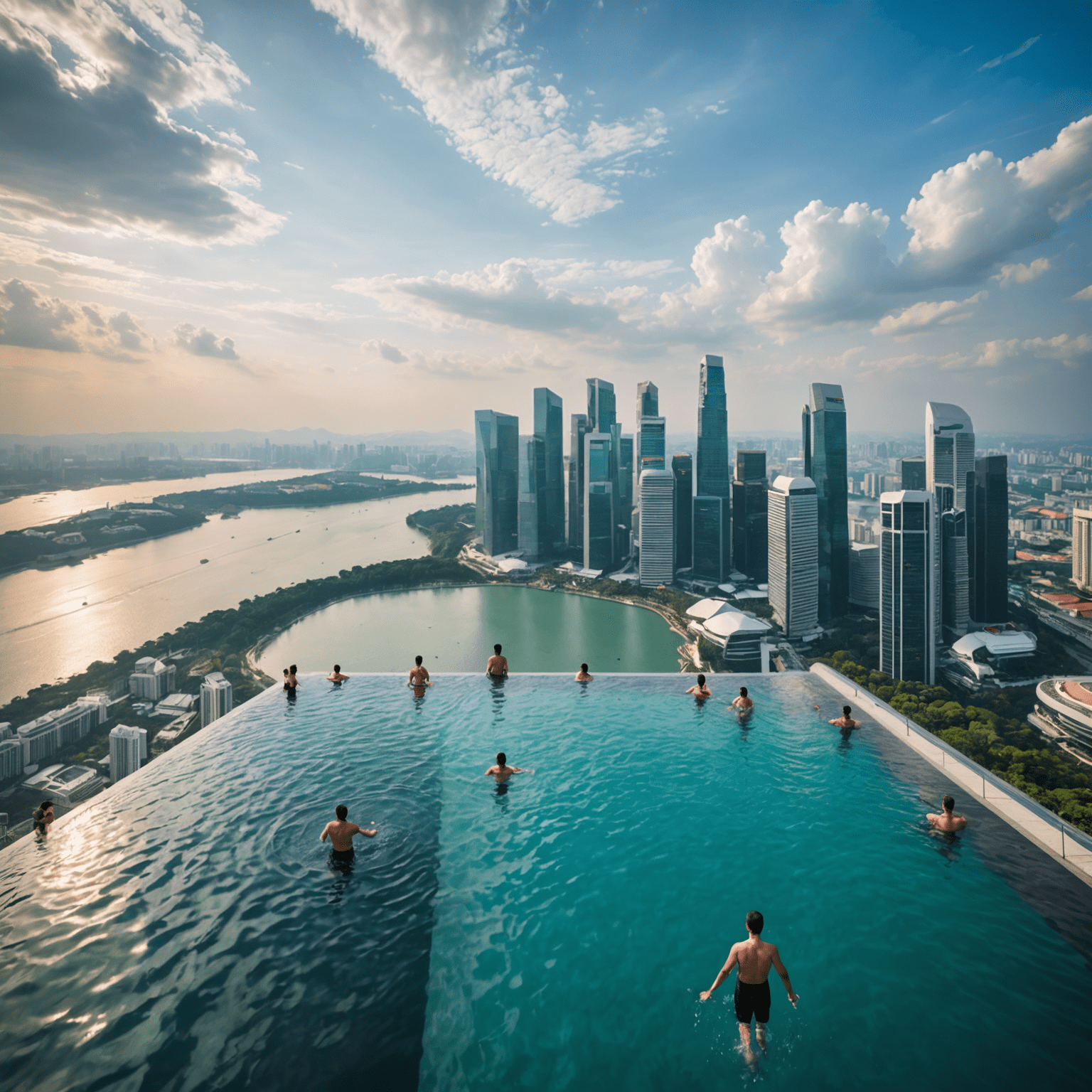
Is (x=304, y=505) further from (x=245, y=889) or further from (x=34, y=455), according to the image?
(x=245, y=889)

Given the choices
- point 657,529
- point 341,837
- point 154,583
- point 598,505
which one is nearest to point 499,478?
point 598,505

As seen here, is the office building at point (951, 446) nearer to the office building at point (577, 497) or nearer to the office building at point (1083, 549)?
the office building at point (1083, 549)

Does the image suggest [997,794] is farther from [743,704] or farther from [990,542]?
[990,542]

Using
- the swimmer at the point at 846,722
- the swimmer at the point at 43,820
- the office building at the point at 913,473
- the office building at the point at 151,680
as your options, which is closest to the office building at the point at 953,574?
the office building at the point at 913,473

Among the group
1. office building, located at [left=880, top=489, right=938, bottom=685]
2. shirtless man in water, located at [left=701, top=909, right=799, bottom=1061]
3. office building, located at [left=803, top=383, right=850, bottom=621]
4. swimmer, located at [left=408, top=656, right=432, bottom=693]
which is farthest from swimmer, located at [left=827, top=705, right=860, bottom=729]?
office building, located at [left=803, top=383, right=850, bottom=621]

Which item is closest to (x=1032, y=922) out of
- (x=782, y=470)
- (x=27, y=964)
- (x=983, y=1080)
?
(x=983, y=1080)
